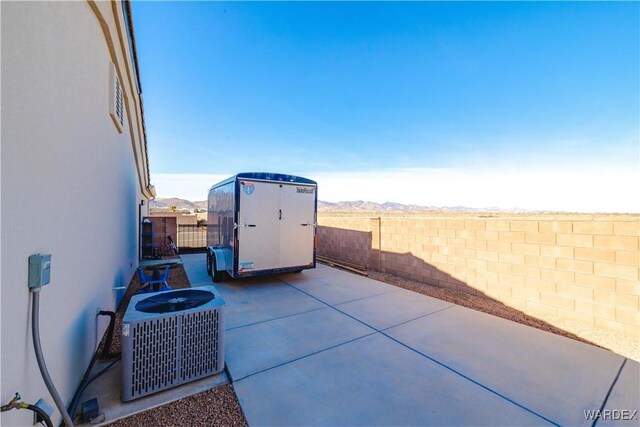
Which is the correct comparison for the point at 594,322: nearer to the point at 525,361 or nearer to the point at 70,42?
the point at 525,361

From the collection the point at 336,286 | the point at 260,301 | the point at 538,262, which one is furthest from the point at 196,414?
the point at 538,262

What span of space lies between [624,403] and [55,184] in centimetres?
527

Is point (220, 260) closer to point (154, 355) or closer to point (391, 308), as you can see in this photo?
point (154, 355)

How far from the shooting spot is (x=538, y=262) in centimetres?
464

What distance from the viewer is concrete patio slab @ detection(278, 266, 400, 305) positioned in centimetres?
552

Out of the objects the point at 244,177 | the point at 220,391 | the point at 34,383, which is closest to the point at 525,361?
the point at 220,391

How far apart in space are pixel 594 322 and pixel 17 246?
259 inches

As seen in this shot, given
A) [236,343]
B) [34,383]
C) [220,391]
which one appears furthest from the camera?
[236,343]

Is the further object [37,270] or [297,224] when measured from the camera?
[297,224]

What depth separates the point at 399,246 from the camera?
7.34 meters

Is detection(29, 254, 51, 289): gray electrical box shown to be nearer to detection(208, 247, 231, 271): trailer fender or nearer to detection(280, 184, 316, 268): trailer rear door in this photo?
detection(208, 247, 231, 271): trailer fender

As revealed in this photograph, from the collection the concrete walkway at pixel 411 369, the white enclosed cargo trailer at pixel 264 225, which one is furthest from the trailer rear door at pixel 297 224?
the concrete walkway at pixel 411 369

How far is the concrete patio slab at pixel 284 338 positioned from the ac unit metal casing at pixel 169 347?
341 millimetres

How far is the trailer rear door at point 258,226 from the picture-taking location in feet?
19.2
